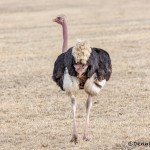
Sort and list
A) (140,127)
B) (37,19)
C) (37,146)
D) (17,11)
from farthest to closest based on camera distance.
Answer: (17,11)
(37,19)
(140,127)
(37,146)

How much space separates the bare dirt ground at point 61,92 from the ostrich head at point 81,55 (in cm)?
101

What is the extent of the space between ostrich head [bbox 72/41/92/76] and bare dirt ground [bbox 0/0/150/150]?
101cm

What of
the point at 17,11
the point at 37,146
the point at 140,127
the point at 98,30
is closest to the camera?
the point at 37,146

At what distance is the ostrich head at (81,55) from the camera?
779 cm

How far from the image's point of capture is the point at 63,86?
8.29 metres

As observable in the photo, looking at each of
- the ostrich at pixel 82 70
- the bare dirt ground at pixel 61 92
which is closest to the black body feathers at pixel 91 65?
the ostrich at pixel 82 70

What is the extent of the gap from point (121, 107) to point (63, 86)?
2.62m

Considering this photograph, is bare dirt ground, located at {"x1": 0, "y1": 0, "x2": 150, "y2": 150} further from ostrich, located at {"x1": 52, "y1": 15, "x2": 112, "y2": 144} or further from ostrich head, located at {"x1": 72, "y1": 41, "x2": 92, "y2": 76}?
ostrich head, located at {"x1": 72, "y1": 41, "x2": 92, "y2": 76}

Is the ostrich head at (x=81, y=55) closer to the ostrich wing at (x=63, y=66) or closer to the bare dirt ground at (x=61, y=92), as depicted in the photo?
the ostrich wing at (x=63, y=66)

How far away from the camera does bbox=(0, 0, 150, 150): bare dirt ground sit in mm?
8727

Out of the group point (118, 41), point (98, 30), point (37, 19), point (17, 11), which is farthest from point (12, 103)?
point (17, 11)

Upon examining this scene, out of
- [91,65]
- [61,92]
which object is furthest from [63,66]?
[61,92]

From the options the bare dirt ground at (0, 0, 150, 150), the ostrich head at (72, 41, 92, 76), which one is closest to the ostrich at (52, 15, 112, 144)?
the ostrich head at (72, 41, 92, 76)

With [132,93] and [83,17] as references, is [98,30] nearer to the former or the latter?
[83,17]
